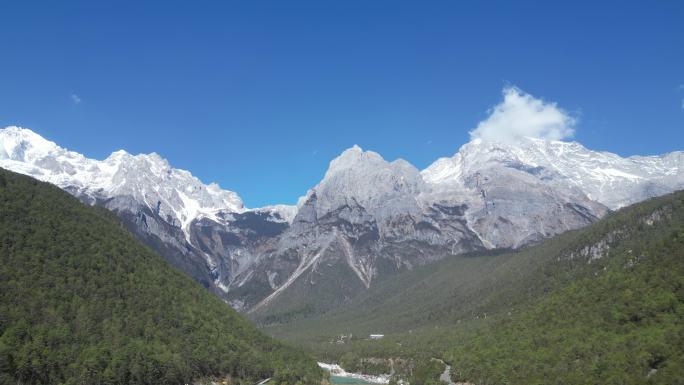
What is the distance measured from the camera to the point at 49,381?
187 metres

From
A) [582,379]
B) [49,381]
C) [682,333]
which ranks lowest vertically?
[49,381]

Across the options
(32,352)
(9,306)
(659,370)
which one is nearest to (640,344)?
(659,370)

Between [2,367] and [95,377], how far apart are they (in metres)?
26.4

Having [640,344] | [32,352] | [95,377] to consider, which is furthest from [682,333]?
[32,352]

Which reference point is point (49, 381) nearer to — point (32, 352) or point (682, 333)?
point (32, 352)

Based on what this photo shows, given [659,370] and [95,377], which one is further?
[95,377]

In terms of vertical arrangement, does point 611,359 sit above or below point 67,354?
above

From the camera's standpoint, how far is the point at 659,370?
571 ft

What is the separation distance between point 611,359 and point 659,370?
23.0 metres

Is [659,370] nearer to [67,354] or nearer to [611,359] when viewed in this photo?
[611,359]

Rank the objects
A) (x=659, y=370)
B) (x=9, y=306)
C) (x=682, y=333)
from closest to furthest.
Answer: (x=659, y=370), (x=682, y=333), (x=9, y=306)

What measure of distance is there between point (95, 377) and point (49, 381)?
13.1 metres

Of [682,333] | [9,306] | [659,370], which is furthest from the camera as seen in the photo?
[9,306]

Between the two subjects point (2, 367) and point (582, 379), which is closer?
point (2, 367)
